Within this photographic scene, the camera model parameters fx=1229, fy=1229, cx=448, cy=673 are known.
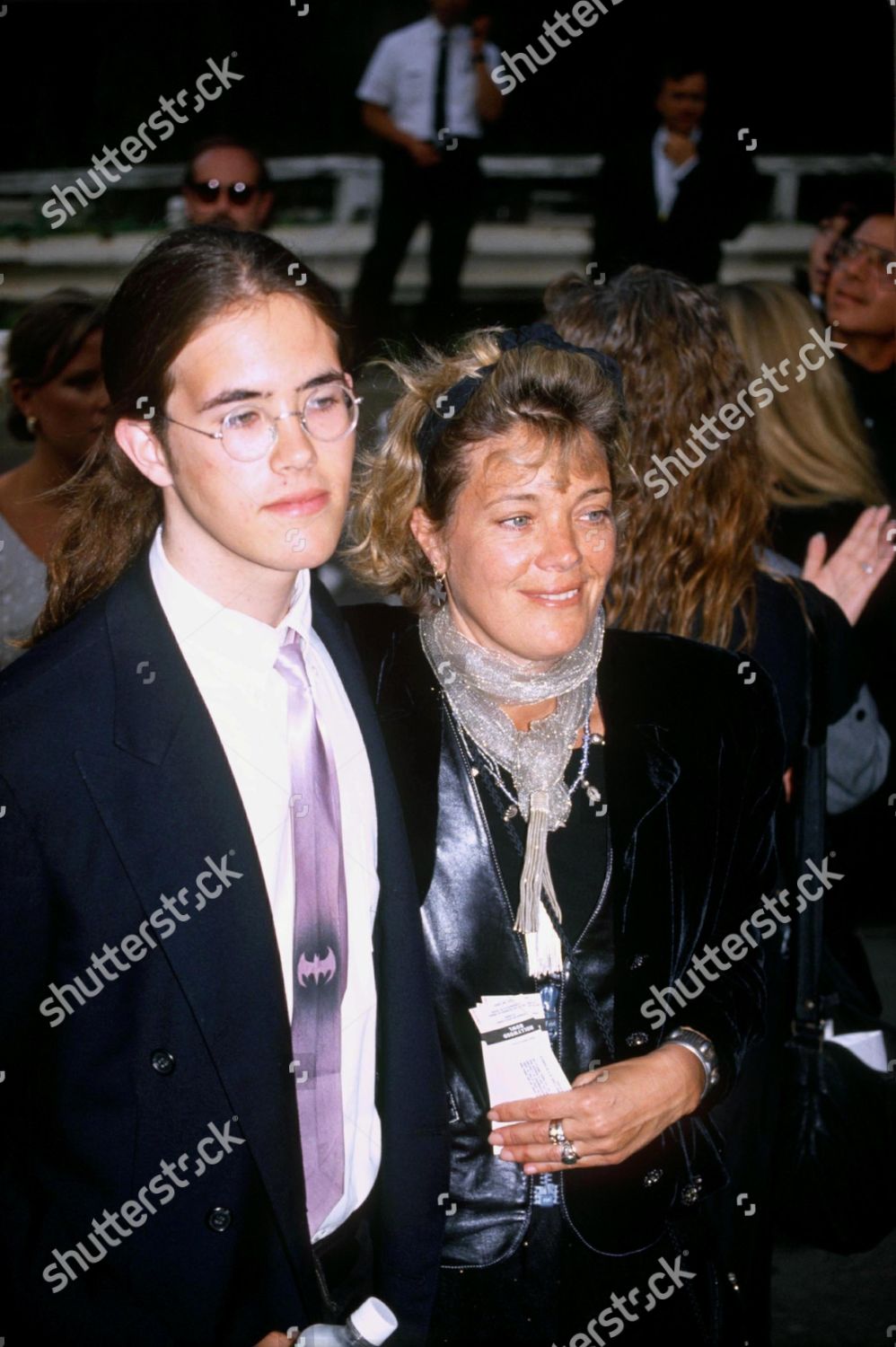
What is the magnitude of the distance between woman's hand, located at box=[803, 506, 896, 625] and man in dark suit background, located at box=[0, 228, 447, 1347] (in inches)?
65.4

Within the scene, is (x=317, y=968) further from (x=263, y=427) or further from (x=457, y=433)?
(x=457, y=433)

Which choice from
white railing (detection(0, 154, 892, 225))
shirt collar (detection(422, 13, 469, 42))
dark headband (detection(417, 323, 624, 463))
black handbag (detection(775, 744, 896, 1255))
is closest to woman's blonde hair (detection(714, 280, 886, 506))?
white railing (detection(0, 154, 892, 225))

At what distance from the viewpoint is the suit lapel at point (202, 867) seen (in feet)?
4.56

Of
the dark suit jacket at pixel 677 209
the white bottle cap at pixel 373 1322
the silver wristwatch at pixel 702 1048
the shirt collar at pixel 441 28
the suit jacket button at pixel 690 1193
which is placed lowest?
the suit jacket button at pixel 690 1193

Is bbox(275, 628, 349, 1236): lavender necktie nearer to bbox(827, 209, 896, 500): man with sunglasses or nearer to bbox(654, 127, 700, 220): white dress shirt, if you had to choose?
bbox(827, 209, 896, 500): man with sunglasses

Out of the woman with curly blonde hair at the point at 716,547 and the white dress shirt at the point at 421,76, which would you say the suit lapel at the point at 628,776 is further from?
the white dress shirt at the point at 421,76

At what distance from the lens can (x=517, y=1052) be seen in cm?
169

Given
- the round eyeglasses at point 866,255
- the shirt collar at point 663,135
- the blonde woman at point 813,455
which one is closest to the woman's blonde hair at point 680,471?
the blonde woman at point 813,455

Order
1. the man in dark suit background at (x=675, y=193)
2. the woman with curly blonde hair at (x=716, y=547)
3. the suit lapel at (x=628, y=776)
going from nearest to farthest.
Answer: the suit lapel at (x=628, y=776) < the woman with curly blonde hair at (x=716, y=547) < the man in dark suit background at (x=675, y=193)

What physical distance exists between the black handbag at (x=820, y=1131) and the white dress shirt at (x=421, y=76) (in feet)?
9.33

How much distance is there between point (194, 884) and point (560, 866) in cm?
60

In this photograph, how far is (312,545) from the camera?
4.84 ft

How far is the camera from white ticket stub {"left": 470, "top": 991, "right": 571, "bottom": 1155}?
1.68 m

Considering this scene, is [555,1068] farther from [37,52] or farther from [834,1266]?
[37,52]
